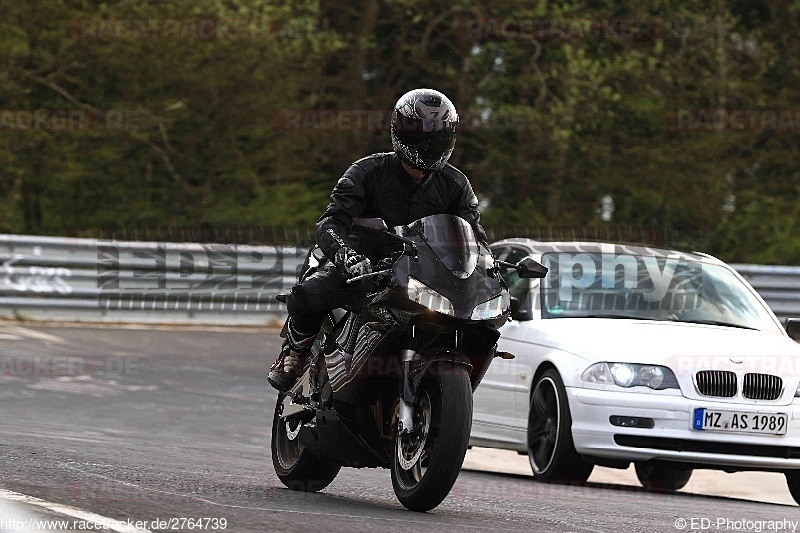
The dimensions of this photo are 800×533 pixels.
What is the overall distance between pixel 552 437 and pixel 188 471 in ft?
9.28

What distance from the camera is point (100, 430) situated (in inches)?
480

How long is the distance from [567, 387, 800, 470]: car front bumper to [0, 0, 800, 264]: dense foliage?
46.5 feet

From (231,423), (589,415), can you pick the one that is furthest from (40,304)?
(589,415)

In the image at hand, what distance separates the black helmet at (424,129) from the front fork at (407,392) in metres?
0.90

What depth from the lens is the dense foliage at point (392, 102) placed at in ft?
78.0

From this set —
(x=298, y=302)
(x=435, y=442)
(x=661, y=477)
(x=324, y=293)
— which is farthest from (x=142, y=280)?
(x=435, y=442)

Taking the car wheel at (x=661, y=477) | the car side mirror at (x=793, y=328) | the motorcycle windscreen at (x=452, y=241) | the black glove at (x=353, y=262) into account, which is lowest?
the car wheel at (x=661, y=477)

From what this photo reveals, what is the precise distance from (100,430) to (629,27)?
16532 mm

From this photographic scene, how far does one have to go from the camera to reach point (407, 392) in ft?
24.8

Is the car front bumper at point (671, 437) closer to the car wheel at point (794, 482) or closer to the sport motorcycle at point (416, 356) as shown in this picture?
the car wheel at point (794, 482)

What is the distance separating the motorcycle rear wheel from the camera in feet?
28.9

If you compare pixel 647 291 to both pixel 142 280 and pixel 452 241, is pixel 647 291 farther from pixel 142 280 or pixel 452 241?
pixel 142 280

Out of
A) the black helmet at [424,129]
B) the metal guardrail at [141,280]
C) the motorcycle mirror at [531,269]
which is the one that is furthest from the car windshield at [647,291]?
the metal guardrail at [141,280]

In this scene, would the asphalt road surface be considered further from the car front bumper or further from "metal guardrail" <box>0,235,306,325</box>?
"metal guardrail" <box>0,235,306,325</box>
